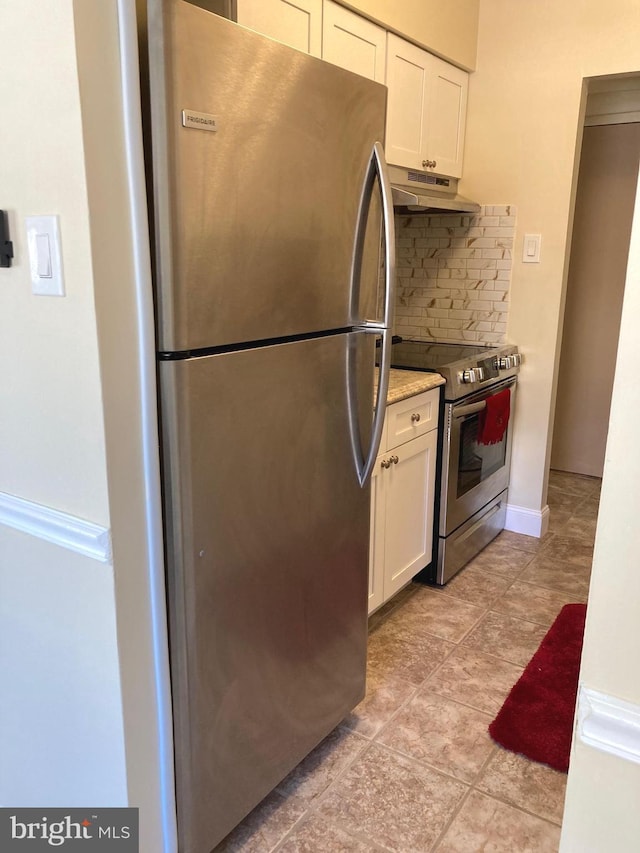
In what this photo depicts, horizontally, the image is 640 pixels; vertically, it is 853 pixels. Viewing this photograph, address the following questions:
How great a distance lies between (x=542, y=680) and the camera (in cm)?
221

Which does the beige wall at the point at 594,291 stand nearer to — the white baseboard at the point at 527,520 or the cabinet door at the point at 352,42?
the white baseboard at the point at 527,520

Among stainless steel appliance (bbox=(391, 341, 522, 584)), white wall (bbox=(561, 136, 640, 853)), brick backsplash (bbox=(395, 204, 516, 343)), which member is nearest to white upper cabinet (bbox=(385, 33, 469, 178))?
brick backsplash (bbox=(395, 204, 516, 343))

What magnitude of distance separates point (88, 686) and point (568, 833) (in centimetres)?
87

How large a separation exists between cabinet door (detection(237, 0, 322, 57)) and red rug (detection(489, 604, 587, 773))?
2053mm

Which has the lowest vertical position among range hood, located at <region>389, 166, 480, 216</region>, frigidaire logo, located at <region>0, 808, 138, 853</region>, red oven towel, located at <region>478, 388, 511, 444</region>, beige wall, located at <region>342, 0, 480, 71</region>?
frigidaire logo, located at <region>0, 808, 138, 853</region>

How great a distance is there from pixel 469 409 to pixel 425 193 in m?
0.94

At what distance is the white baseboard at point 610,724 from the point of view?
2.48 feet

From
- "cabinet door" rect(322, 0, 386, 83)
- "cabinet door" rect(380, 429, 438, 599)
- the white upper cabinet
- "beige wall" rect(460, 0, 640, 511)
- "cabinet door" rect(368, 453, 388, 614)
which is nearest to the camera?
"cabinet door" rect(322, 0, 386, 83)

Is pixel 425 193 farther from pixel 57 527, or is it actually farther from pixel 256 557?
pixel 57 527

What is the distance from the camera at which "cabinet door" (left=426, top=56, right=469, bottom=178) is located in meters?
2.84

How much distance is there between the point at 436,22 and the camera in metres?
2.70

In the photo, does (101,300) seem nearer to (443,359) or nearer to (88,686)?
(88,686)

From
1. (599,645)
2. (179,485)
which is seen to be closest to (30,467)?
(179,485)

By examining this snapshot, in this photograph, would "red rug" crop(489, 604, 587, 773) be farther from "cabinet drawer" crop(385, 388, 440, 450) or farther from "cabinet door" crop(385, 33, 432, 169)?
"cabinet door" crop(385, 33, 432, 169)
